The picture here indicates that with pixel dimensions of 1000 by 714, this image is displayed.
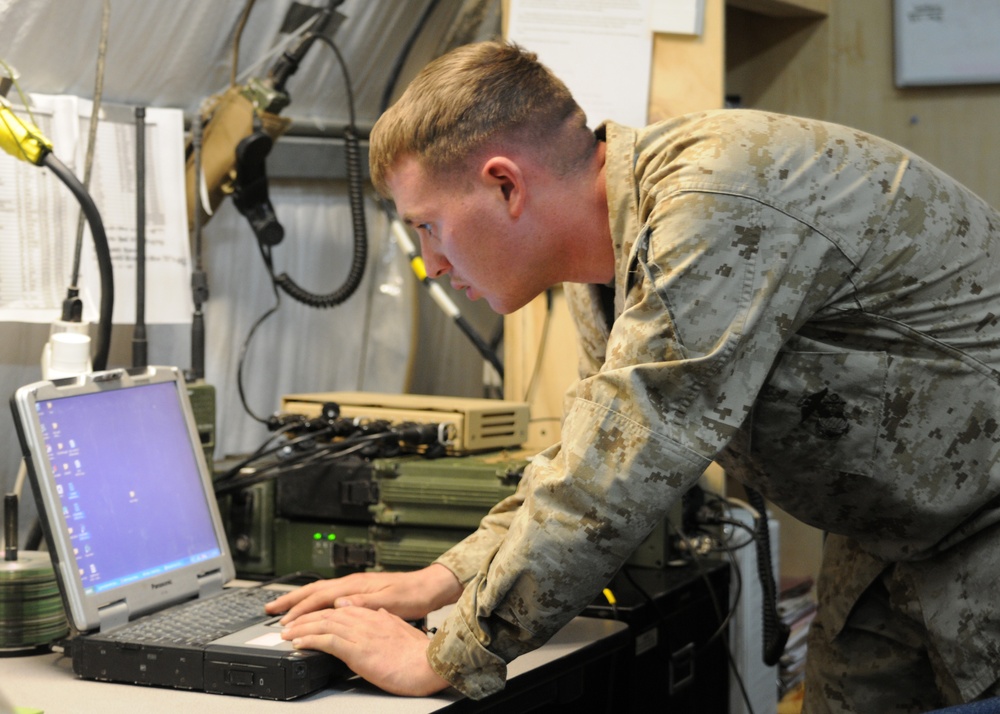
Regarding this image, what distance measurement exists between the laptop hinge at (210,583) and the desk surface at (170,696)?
197mm

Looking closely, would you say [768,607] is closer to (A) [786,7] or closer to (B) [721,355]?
(B) [721,355]

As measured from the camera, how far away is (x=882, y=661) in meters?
1.37

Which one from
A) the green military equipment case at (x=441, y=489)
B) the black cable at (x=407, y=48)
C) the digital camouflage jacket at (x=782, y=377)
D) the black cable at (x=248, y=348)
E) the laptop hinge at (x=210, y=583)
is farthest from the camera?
the black cable at (x=407, y=48)

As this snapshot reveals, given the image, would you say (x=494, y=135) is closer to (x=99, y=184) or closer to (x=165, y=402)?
(x=165, y=402)

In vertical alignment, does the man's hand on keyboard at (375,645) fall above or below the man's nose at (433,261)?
below

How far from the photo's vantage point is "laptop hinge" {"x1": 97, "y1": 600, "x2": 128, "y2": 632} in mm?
1290

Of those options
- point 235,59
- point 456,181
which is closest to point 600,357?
point 456,181

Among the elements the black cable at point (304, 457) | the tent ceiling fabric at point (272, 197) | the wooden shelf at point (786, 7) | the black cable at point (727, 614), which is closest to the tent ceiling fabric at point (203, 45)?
the tent ceiling fabric at point (272, 197)

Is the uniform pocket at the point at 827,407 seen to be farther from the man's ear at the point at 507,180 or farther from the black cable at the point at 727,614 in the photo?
the black cable at the point at 727,614

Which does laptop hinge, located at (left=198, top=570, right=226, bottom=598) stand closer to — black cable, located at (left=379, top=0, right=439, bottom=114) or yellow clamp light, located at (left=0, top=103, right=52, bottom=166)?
yellow clamp light, located at (left=0, top=103, right=52, bottom=166)

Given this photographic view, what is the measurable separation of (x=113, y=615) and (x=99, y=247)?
1.69 ft

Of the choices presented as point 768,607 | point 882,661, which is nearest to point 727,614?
point 768,607

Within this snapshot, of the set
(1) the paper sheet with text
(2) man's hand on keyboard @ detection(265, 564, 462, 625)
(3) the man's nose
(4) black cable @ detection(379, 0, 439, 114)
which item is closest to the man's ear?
(3) the man's nose

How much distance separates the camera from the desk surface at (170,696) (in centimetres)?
111
